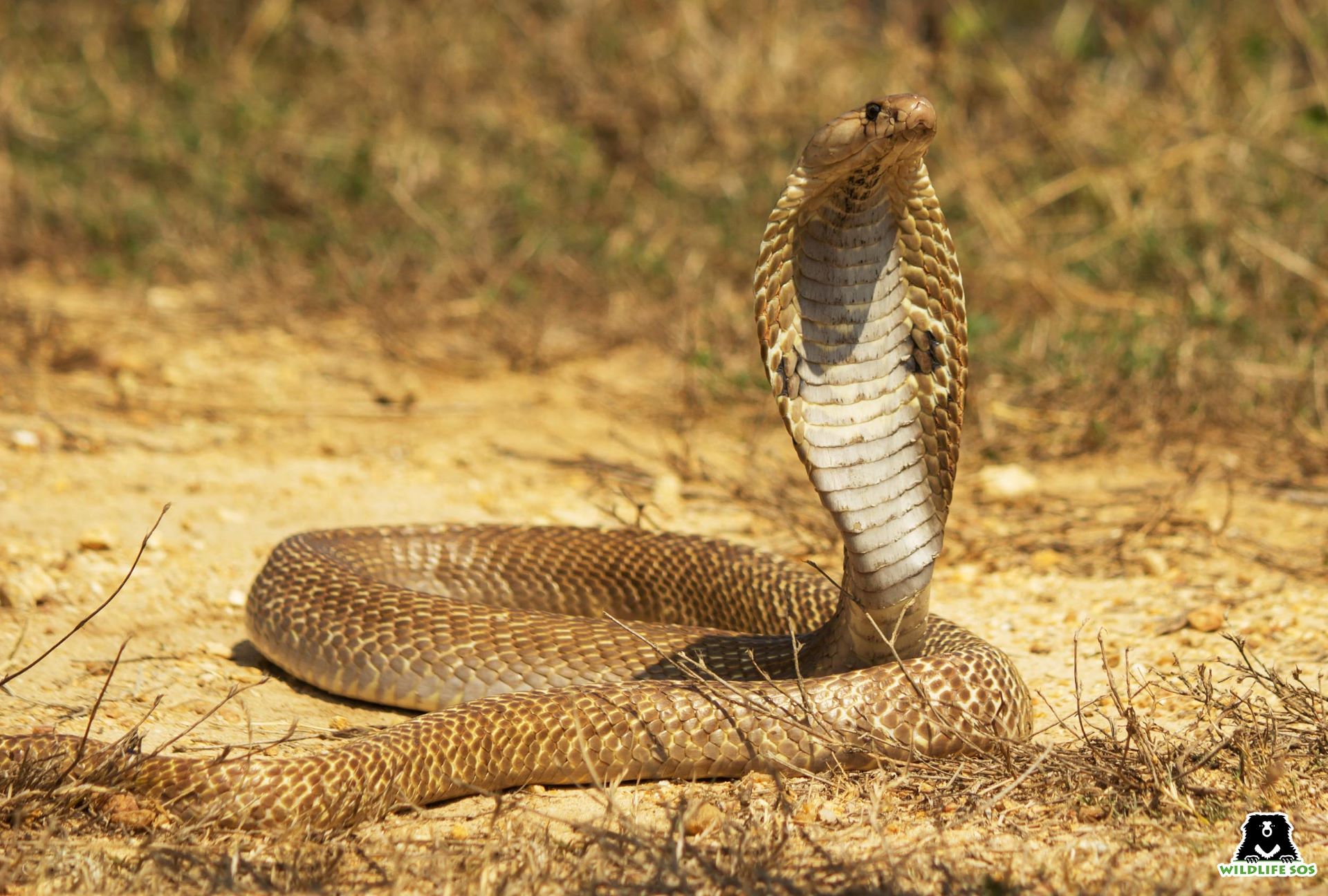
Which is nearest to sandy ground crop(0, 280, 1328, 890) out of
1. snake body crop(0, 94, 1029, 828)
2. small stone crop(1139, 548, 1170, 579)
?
small stone crop(1139, 548, 1170, 579)

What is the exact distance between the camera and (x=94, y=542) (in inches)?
196

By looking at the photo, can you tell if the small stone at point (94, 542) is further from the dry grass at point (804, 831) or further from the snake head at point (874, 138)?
the snake head at point (874, 138)

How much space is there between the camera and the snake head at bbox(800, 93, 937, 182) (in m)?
2.84

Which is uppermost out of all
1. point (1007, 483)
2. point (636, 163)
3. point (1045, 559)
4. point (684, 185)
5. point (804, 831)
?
point (636, 163)

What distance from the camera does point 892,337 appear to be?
10.7ft

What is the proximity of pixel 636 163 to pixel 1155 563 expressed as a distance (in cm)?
516

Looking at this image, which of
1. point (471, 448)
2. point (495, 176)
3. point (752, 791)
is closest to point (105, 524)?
point (471, 448)

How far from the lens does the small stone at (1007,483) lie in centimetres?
567

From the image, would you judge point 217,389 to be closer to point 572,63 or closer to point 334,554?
point 334,554

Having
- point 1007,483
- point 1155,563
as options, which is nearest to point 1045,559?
point 1155,563

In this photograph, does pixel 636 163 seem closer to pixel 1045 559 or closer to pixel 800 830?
pixel 1045 559

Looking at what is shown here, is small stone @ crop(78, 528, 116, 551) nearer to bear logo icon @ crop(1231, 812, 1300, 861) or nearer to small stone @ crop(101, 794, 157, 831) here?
small stone @ crop(101, 794, 157, 831)
